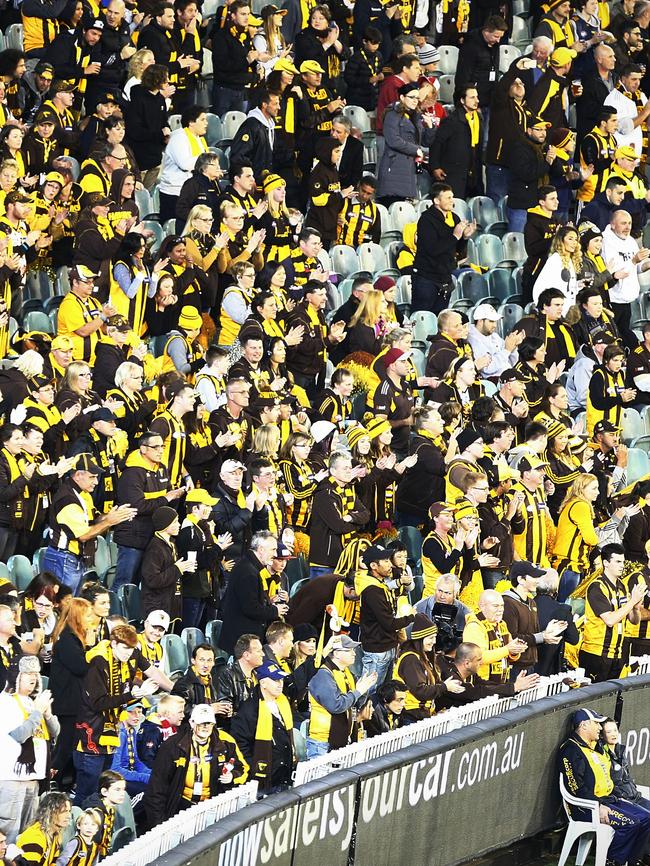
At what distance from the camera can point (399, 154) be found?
15.8 metres

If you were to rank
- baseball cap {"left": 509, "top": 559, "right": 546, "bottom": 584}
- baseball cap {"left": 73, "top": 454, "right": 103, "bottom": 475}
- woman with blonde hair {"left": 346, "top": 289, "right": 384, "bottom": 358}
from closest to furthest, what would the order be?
baseball cap {"left": 73, "top": 454, "right": 103, "bottom": 475} < baseball cap {"left": 509, "top": 559, "right": 546, "bottom": 584} < woman with blonde hair {"left": 346, "top": 289, "right": 384, "bottom": 358}

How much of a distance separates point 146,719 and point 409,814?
5.10ft

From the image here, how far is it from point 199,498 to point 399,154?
17.6ft

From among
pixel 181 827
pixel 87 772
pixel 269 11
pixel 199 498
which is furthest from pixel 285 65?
pixel 181 827

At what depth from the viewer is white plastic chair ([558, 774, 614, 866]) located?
11367 millimetres

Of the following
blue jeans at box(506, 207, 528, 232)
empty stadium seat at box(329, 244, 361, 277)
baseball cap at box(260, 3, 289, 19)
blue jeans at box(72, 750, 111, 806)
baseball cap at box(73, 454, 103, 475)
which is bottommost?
blue jeans at box(72, 750, 111, 806)

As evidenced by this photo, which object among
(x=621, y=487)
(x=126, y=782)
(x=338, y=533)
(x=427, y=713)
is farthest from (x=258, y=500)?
(x=621, y=487)

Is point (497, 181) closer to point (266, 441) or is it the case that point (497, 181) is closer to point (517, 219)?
point (517, 219)

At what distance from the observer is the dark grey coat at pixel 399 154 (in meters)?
15.6

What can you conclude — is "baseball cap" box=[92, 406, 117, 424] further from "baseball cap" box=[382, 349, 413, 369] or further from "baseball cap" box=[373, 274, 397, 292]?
"baseball cap" box=[373, 274, 397, 292]

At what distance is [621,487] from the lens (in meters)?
14.5

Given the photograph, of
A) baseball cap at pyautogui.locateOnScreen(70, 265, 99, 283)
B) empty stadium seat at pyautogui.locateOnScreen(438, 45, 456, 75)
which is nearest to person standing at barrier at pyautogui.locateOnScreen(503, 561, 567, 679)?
baseball cap at pyautogui.locateOnScreen(70, 265, 99, 283)

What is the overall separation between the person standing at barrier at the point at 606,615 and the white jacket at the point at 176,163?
4293 mm

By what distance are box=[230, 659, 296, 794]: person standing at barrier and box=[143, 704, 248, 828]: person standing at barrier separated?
12.1 inches
